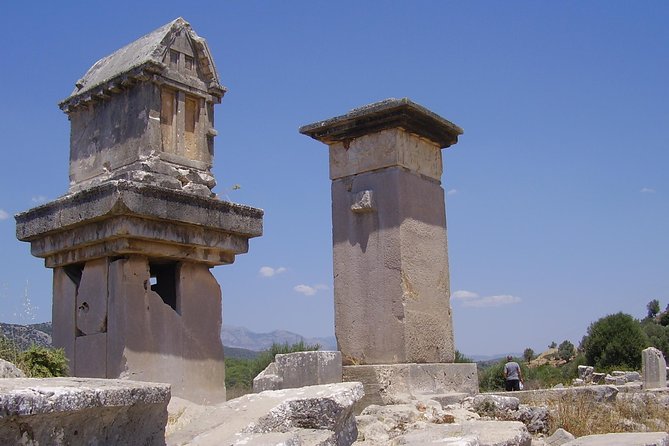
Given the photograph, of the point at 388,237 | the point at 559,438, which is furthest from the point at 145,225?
the point at 559,438

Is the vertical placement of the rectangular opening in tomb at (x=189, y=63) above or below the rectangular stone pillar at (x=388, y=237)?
above

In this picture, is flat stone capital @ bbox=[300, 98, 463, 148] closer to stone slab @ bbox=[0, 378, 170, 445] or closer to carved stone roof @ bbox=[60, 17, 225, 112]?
carved stone roof @ bbox=[60, 17, 225, 112]

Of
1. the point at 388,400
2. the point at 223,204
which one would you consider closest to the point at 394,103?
the point at 223,204

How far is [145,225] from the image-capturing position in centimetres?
539

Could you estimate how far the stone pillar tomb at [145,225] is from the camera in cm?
543

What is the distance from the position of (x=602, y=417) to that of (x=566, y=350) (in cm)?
3319

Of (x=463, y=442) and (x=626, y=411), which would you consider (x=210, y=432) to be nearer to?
(x=463, y=442)

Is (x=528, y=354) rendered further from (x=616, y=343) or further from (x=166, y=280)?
(x=166, y=280)

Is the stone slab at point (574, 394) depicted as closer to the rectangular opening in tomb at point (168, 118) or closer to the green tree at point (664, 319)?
the rectangular opening in tomb at point (168, 118)

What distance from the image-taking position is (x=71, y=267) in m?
6.07

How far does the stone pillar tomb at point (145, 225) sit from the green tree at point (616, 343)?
22202mm

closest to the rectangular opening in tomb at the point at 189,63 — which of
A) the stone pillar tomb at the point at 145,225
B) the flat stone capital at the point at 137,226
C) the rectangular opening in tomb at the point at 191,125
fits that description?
the stone pillar tomb at the point at 145,225

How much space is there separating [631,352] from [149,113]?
23.9 meters

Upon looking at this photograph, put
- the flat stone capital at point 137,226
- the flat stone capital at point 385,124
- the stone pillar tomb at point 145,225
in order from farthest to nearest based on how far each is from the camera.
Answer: the flat stone capital at point 385,124 < the stone pillar tomb at point 145,225 < the flat stone capital at point 137,226
